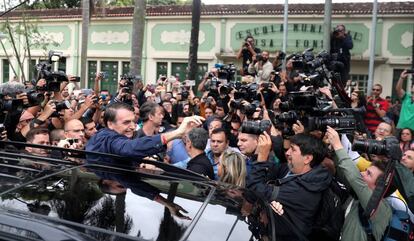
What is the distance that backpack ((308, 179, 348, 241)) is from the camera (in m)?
3.48

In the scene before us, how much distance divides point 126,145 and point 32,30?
77.8 ft

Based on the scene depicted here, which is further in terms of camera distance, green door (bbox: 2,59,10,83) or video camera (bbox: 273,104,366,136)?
green door (bbox: 2,59,10,83)

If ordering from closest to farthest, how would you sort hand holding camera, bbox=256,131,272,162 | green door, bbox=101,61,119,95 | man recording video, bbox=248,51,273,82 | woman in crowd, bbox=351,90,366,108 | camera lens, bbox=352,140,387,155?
camera lens, bbox=352,140,387,155, hand holding camera, bbox=256,131,272,162, woman in crowd, bbox=351,90,366,108, man recording video, bbox=248,51,273,82, green door, bbox=101,61,119,95

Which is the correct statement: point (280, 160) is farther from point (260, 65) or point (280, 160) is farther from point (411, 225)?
point (260, 65)

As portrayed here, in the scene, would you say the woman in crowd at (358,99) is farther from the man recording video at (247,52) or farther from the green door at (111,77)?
the green door at (111,77)

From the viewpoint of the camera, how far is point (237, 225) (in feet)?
7.27

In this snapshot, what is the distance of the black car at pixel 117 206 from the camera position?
1.88 m

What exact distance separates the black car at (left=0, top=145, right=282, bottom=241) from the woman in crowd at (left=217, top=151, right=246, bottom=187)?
0.98 m

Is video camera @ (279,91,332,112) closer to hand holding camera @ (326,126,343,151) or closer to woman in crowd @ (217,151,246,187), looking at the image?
hand holding camera @ (326,126,343,151)

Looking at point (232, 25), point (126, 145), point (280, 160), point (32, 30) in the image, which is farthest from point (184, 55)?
point (126, 145)

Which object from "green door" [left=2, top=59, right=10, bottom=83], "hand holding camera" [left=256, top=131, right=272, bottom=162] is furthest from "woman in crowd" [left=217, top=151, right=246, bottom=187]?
"green door" [left=2, top=59, right=10, bottom=83]

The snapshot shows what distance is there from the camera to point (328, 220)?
349 centimetres

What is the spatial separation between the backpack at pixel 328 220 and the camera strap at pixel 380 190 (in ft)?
1.09

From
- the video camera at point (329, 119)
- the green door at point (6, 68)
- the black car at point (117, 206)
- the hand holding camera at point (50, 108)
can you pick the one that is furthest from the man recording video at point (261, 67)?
the green door at point (6, 68)
